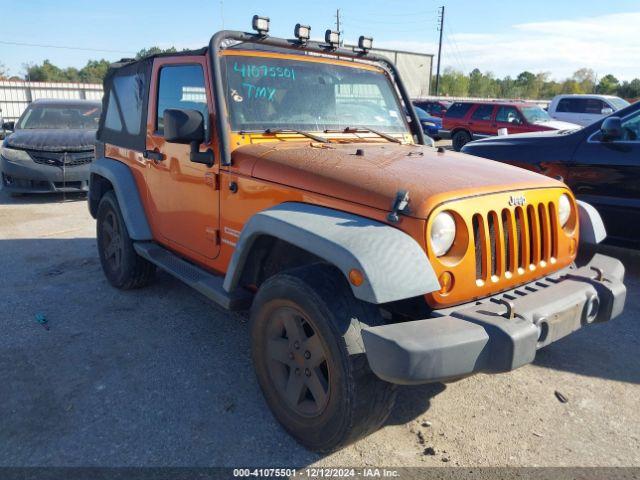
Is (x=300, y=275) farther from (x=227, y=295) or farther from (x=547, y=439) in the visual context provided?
(x=547, y=439)

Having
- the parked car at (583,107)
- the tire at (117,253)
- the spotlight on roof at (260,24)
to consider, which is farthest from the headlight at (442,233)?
the parked car at (583,107)

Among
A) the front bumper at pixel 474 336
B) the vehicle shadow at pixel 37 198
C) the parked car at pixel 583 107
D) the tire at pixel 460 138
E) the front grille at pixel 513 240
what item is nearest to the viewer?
the front bumper at pixel 474 336

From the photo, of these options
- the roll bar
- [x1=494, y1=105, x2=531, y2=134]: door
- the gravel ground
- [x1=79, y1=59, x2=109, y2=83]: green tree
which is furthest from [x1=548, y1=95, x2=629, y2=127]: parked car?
[x1=79, y1=59, x2=109, y2=83]: green tree

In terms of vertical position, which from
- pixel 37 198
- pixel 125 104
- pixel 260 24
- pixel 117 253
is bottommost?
pixel 37 198

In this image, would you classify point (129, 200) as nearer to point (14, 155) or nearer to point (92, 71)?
point (14, 155)

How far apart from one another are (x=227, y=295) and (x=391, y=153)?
4.42ft

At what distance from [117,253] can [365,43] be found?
2789mm

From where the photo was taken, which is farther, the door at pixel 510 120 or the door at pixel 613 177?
the door at pixel 510 120

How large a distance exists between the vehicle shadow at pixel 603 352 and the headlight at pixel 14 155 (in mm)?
8150

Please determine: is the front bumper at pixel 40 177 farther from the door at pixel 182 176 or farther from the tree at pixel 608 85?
the tree at pixel 608 85

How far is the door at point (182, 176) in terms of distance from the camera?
11.4ft

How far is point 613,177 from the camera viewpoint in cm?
505

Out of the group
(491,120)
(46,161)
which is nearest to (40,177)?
(46,161)

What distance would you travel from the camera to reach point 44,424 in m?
2.85
